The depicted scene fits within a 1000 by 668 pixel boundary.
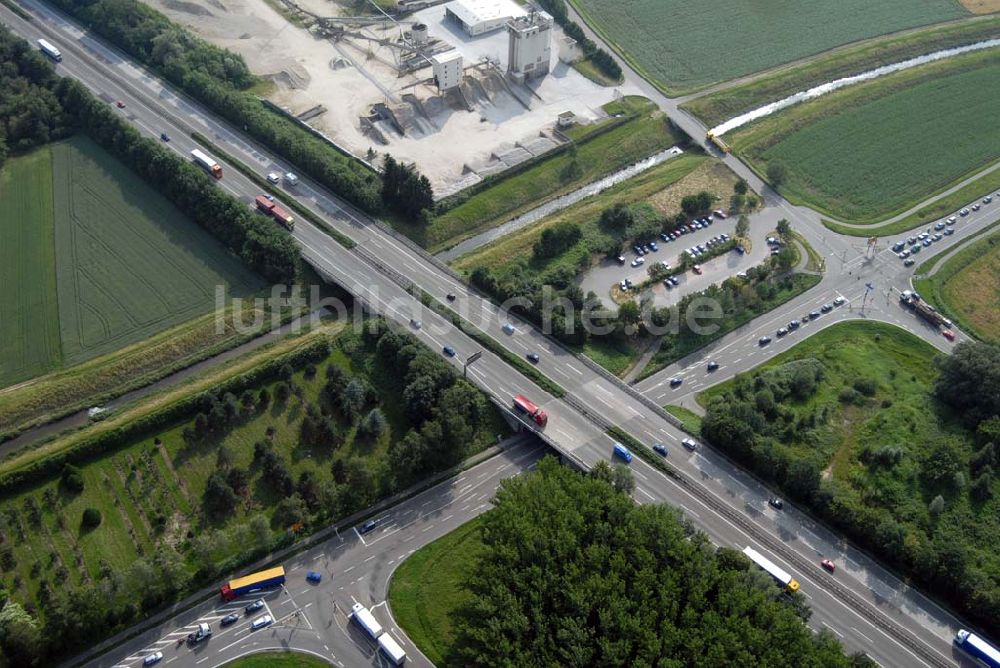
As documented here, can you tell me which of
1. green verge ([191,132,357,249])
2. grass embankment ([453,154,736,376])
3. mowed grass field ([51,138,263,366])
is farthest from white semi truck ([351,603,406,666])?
green verge ([191,132,357,249])

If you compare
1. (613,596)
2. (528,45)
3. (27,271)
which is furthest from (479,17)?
(613,596)

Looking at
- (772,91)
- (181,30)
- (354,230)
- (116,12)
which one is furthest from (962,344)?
(116,12)

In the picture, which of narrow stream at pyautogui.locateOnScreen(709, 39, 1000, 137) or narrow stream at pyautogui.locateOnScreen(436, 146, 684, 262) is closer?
narrow stream at pyautogui.locateOnScreen(436, 146, 684, 262)

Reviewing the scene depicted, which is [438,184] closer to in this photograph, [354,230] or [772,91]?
[354,230]

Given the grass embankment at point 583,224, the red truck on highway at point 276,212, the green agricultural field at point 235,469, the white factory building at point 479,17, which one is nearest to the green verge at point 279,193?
the red truck on highway at point 276,212

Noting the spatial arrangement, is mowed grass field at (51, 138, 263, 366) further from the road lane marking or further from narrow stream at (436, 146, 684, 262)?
the road lane marking

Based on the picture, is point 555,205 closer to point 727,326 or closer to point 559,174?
point 559,174
